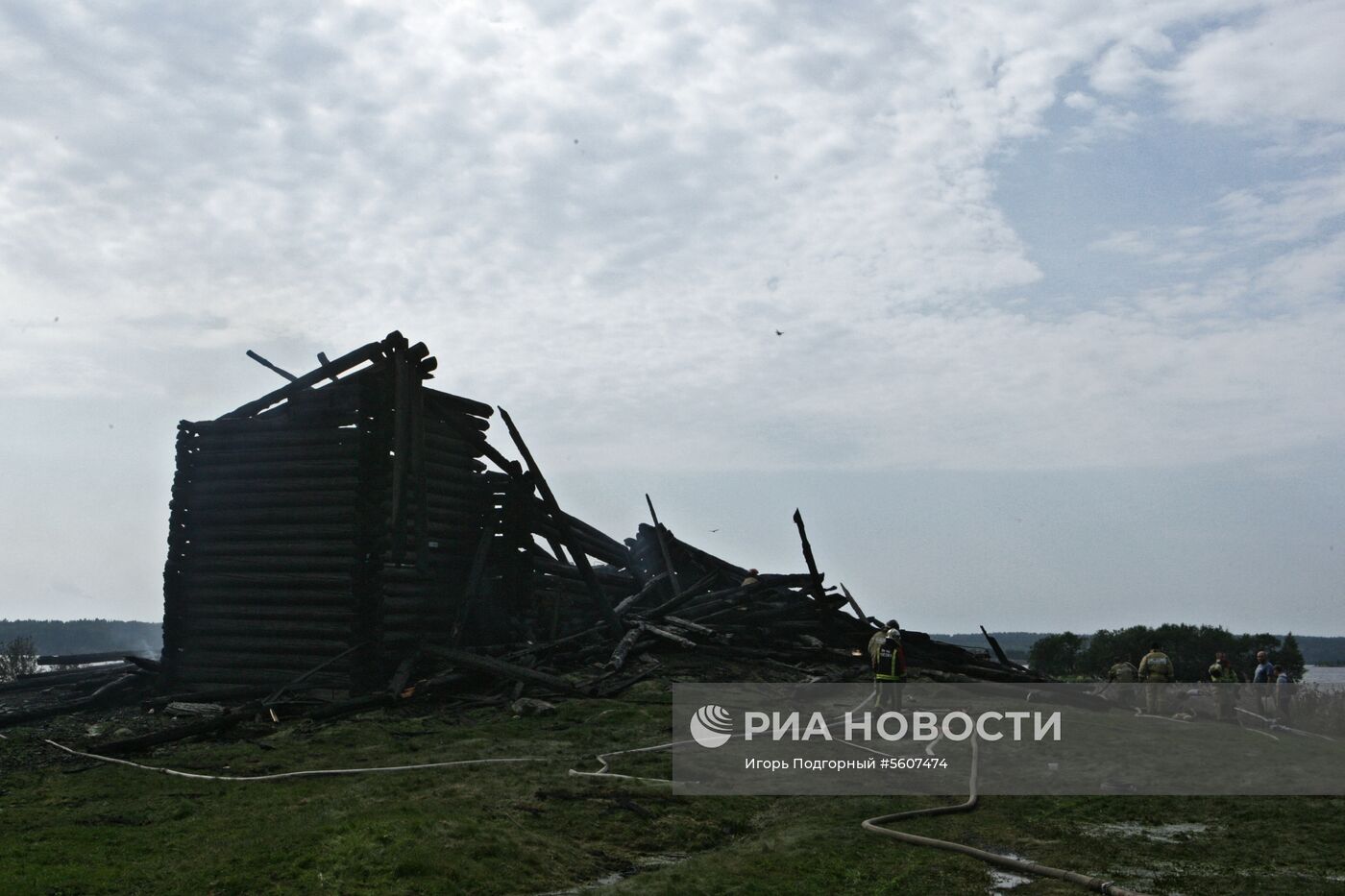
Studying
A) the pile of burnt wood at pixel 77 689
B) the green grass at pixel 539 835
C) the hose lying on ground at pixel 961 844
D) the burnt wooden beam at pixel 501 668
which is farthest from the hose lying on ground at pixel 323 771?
the pile of burnt wood at pixel 77 689

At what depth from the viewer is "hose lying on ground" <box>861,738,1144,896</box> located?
Answer: 7.68 meters

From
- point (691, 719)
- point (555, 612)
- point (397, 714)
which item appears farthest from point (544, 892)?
point (555, 612)

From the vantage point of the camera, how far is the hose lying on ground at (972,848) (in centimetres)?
768

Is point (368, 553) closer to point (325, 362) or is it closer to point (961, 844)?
point (325, 362)

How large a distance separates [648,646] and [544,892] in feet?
40.8

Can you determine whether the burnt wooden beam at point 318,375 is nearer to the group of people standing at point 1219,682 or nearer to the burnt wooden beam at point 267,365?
the burnt wooden beam at point 267,365

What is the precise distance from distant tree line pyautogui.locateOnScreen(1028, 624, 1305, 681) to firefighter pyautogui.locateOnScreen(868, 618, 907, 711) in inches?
1362

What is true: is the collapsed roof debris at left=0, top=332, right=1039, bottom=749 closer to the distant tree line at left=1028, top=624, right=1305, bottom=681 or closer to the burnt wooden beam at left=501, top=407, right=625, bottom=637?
the burnt wooden beam at left=501, top=407, right=625, bottom=637

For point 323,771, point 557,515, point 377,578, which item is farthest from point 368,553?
point 323,771

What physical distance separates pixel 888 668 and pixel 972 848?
263 inches

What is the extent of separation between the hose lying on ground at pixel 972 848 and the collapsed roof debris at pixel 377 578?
776 centimetres

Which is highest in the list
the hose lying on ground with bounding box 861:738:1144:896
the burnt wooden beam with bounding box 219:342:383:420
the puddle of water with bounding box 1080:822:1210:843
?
A: the burnt wooden beam with bounding box 219:342:383:420

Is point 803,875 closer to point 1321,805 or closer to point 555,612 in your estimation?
point 1321,805

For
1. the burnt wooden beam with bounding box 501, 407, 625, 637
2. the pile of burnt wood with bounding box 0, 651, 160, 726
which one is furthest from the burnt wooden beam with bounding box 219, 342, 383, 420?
the pile of burnt wood with bounding box 0, 651, 160, 726
